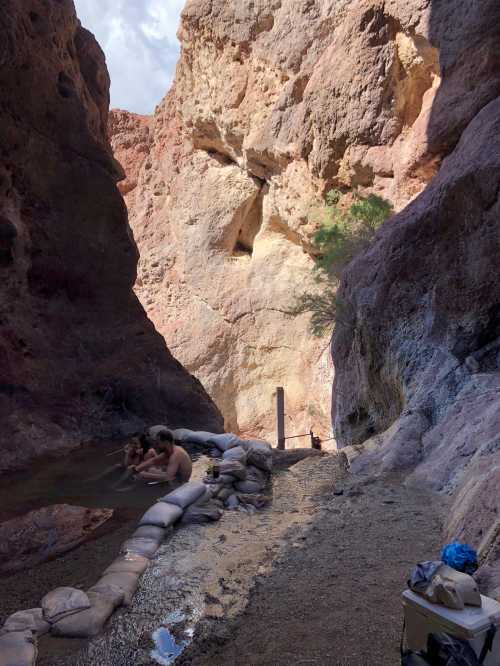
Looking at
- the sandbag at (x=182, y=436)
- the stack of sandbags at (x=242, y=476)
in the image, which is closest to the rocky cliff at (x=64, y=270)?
the sandbag at (x=182, y=436)

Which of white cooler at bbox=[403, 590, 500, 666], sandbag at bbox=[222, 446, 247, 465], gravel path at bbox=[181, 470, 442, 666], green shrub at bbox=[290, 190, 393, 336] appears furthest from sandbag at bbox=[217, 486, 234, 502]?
green shrub at bbox=[290, 190, 393, 336]

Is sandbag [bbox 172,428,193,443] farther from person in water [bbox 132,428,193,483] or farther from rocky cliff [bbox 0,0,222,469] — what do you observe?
person in water [bbox 132,428,193,483]

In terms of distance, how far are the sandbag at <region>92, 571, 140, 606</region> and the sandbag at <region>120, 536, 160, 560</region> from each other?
40 cm

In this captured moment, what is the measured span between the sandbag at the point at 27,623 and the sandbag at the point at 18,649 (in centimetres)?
7

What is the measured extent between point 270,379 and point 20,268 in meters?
12.1

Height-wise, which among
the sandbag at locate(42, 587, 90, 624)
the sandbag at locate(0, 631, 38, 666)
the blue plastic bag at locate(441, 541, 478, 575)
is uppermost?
the blue plastic bag at locate(441, 541, 478, 575)

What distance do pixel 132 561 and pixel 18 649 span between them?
4.00 feet

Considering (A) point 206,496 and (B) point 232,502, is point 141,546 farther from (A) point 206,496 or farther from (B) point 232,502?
(B) point 232,502

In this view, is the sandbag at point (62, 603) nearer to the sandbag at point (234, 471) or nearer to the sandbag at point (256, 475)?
the sandbag at point (234, 471)

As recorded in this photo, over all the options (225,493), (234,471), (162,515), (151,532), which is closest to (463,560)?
(151,532)

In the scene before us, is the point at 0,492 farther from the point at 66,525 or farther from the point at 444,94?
the point at 444,94

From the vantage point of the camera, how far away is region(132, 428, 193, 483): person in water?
6473 mm

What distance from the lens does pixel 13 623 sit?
2961 mm

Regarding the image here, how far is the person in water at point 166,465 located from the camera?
647cm
